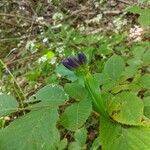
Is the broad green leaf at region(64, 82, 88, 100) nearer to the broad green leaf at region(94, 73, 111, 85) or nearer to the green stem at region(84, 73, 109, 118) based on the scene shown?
the green stem at region(84, 73, 109, 118)

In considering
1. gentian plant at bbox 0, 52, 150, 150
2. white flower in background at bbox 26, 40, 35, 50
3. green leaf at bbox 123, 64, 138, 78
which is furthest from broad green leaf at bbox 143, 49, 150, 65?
white flower in background at bbox 26, 40, 35, 50

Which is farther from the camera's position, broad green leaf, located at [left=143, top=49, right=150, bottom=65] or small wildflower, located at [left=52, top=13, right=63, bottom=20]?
small wildflower, located at [left=52, top=13, right=63, bottom=20]

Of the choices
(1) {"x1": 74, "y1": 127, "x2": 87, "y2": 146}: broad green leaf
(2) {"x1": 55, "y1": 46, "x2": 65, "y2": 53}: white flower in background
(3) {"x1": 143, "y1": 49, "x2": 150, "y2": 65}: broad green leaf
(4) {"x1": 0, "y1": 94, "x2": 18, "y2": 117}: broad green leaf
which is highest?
(4) {"x1": 0, "y1": 94, "x2": 18, "y2": 117}: broad green leaf

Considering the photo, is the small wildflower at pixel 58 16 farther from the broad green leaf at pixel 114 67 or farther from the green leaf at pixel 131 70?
the broad green leaf at pixel 114 67

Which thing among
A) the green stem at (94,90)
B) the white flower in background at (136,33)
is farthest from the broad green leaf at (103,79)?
the white flower in background at (136,33)

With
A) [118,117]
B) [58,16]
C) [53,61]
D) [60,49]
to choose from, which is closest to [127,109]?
[118,117]
